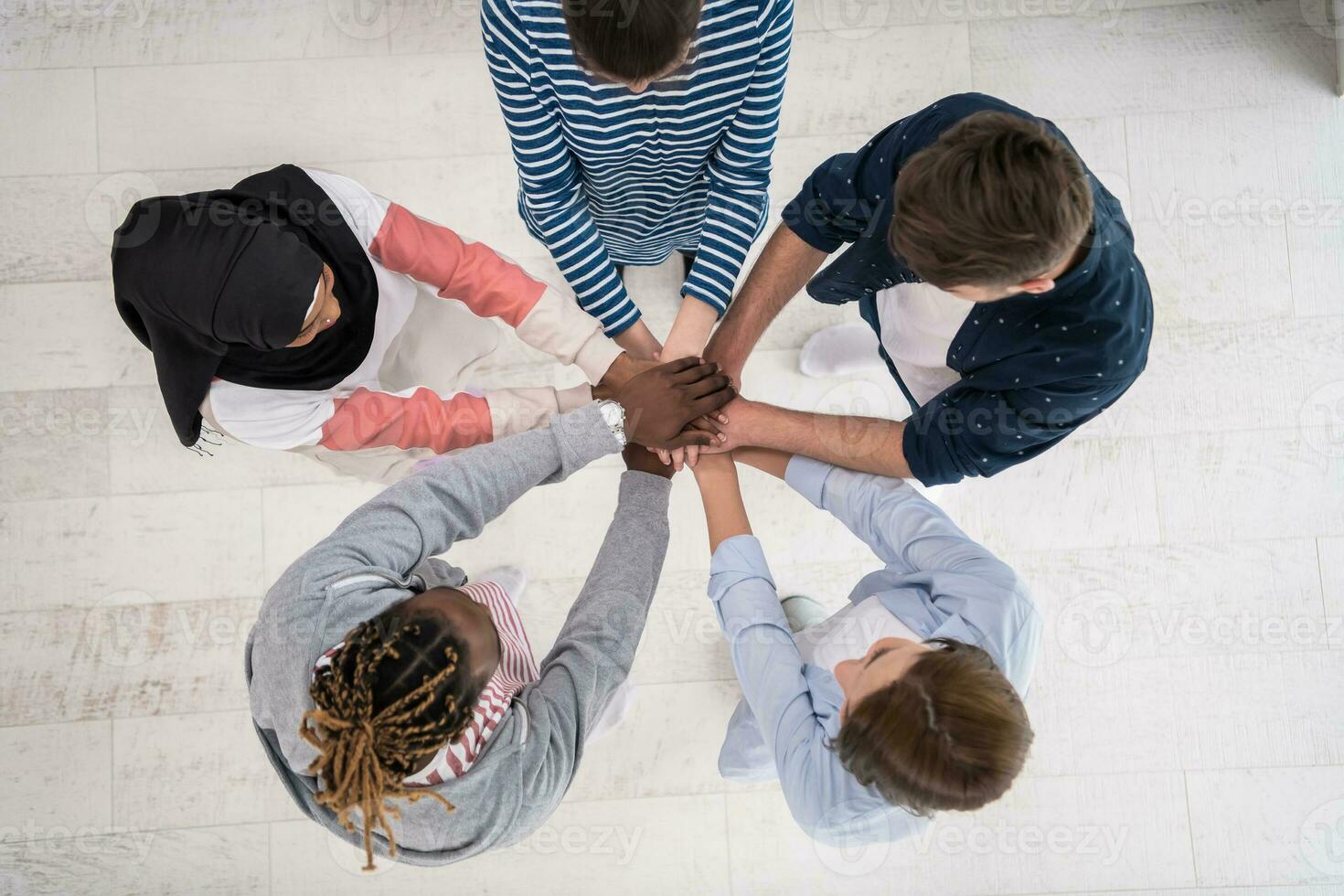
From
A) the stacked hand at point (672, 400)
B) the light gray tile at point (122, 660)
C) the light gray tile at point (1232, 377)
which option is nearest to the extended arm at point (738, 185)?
the stacked hand at point (672, 400)

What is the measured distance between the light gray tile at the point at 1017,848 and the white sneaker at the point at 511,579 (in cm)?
76

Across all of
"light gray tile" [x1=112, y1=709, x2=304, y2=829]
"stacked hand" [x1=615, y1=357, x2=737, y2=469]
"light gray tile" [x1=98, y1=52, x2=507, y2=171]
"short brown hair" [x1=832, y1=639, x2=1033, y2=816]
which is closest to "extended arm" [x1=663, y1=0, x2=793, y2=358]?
"stacked hand" [x1=615, y1=357, x2=737, y2=469]

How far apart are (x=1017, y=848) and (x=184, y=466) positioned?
2.37 metres

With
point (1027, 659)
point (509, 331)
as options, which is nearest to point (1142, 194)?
point (1027, 659)

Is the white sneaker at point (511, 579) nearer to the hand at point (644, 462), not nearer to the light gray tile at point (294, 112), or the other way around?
the hand at point (644, 462)

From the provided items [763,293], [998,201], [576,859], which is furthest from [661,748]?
[998,201]

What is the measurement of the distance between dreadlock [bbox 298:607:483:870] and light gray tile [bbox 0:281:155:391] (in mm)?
1497

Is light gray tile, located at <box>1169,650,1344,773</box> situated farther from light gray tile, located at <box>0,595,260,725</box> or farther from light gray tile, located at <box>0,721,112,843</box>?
light gray tile, located at <box>0,721,112,843</box>

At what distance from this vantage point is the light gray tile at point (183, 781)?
2146mm

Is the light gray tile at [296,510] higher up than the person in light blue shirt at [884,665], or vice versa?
the person in light blue shirt at [884,665]

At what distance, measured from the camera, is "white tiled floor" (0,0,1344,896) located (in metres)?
2.15

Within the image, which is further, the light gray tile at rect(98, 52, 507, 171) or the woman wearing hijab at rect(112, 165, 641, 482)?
the light gray tile at rect(98, 52, 507, 171)

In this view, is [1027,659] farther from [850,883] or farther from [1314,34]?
[1314,34]

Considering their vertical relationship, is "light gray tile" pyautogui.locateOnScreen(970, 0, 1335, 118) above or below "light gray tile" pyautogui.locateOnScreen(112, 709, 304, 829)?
above
